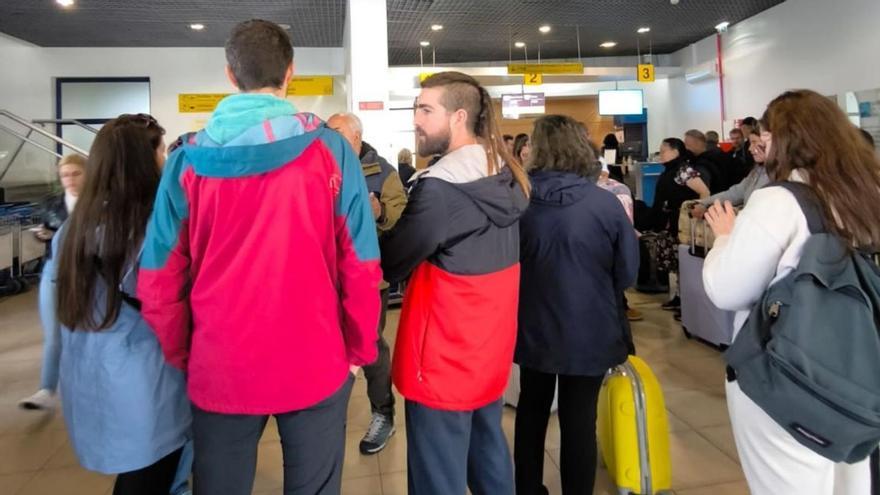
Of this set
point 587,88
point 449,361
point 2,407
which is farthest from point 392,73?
point 449,361

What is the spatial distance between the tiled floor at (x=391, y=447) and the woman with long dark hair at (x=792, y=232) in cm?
96

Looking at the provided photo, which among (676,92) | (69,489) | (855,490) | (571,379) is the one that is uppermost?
(676,92)

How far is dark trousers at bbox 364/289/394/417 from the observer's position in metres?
2.66

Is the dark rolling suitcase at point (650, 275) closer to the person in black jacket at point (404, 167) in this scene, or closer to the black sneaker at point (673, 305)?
the black sneaker at point (673, 305)

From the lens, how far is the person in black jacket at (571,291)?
187cm

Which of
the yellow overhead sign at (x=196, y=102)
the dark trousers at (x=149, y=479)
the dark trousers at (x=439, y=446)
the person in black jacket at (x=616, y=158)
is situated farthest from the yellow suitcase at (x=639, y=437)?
the yellow overhead sign at (x=196, y=102)

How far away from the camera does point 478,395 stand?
153cm

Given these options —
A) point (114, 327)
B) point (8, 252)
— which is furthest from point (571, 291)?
point (8, 252)

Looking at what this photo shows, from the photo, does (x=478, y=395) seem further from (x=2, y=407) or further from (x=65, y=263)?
(x=2, y=407)

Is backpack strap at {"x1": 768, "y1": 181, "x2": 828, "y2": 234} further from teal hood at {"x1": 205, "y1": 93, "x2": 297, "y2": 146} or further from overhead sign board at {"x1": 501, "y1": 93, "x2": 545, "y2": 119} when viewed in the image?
overhead sign board at {"x1": 501, "y1": 93, "x2": 545, "y2": 119}

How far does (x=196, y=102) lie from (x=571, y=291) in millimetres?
8747

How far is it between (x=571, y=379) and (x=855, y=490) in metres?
0.76

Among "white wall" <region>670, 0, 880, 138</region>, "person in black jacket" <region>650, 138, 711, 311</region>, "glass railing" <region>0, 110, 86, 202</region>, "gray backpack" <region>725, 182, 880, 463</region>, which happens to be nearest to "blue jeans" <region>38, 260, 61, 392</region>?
"gray backpack" <region>725, 182, 880, 463</region>

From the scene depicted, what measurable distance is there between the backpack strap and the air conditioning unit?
9427 mm
